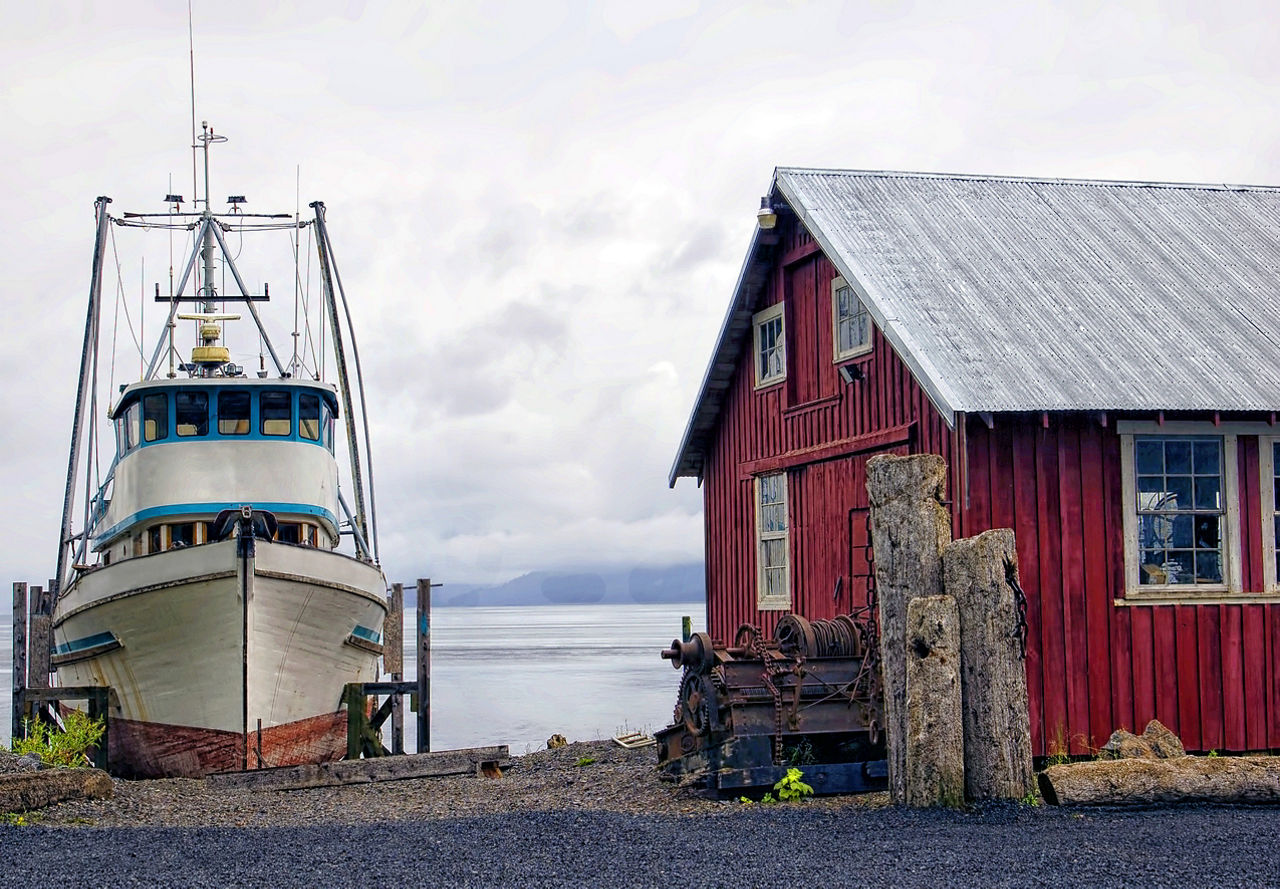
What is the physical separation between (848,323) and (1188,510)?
4.29 metres

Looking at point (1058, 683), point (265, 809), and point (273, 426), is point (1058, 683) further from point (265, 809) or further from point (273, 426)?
point (273, 426)

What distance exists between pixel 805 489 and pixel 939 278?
9.85ft

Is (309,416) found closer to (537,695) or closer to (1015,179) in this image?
(1015,179)

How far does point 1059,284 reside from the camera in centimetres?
1692

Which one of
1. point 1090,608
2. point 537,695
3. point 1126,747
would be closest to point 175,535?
point 1090,608

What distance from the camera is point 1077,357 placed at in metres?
15.1

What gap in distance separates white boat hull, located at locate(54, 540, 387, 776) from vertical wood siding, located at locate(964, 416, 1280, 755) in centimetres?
988

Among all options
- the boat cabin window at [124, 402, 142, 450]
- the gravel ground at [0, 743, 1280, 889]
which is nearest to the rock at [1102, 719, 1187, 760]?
the gravel ground at [0, 743, 1280, 889]

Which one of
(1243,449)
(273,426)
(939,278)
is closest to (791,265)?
(939,278)

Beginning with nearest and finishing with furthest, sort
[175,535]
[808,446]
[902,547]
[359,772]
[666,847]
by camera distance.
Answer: [666,847]
[902,547]
[359,772]
[808,446]
[175,535]

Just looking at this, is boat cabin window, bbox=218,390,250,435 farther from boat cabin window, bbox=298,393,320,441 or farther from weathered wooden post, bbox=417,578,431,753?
weathered wooden post, bbox=417,578,431,753

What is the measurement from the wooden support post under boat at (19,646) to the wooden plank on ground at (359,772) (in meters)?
5.66

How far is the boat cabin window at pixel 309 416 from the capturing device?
2219 cm

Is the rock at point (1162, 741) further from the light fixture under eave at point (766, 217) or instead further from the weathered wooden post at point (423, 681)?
the weathered wooden post at point (423, 681)
